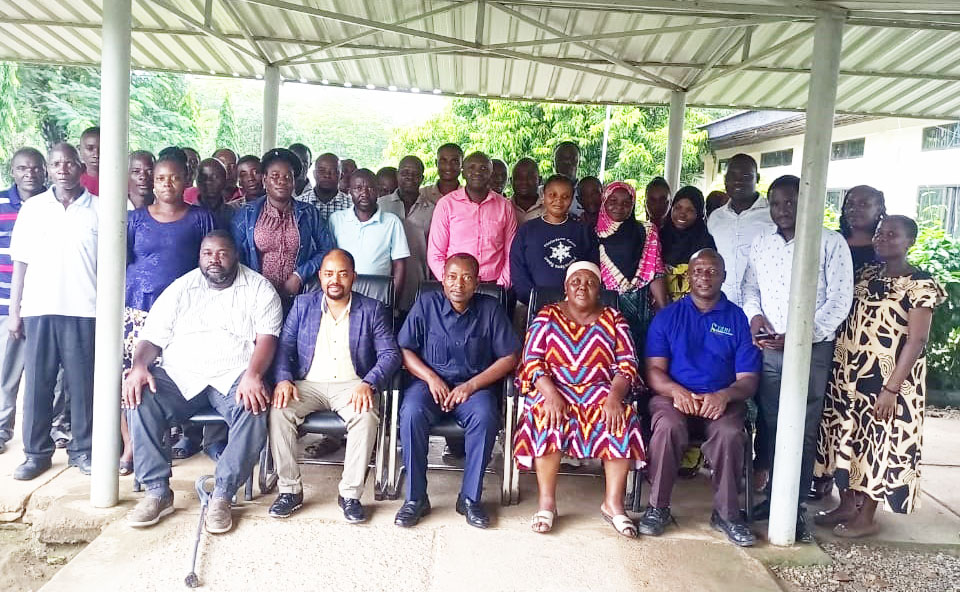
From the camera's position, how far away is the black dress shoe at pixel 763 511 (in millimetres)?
3842

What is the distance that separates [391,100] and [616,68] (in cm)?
3770

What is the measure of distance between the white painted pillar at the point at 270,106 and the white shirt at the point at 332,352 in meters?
3.14

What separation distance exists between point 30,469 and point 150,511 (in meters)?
1.07

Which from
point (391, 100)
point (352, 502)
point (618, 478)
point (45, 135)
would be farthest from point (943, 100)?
point (391, 100)

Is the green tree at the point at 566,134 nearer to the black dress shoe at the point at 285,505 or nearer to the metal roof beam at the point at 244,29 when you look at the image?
the metal roof beam at the point at 244,29

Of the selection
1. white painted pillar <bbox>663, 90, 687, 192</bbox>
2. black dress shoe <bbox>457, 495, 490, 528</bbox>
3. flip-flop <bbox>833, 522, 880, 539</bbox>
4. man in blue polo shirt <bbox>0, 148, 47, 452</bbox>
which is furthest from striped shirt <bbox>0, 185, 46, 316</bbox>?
white painted pillar <bbox>663, 90, 687, 192</bbox>

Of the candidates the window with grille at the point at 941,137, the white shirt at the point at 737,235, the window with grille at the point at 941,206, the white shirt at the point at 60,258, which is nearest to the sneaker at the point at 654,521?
the white shirt at the point at 737,235

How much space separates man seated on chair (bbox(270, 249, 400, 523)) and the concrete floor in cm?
21

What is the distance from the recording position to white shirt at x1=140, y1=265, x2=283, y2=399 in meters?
3.65

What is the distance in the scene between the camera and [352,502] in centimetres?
358

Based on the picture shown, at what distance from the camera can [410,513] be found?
354cm

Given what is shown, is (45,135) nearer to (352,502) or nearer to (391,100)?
(352,502)

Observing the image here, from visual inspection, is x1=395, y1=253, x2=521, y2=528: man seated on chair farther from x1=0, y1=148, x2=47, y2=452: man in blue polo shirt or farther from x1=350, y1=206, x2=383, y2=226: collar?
x1=0, y1=148, x2=47, y2=452: man in blue polo shirt

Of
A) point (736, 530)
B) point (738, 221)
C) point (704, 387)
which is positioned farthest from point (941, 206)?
point (736, 530)
